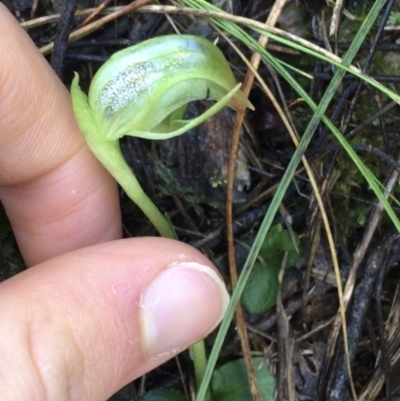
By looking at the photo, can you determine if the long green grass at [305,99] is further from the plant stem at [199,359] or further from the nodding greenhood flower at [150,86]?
the nodding greenhood flower at [150,86]

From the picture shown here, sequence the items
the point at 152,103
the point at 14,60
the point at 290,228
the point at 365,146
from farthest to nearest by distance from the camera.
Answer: the point at 290,228 < the point at 365,146 < the point at 14,60 < the point at 152,103

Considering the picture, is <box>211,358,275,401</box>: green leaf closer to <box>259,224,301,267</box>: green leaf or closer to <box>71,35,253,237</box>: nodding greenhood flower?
<box>259,224,301,267</box>: green leaf

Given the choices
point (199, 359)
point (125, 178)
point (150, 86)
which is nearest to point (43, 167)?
point (125, 178)

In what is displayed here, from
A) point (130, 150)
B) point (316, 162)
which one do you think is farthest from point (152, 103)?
point (316, 162)

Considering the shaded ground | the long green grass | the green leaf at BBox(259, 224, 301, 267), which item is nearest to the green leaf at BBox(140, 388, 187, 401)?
the shaded ground

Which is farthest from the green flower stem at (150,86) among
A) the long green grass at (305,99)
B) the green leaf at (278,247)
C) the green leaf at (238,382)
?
the green leaf at (238,382)

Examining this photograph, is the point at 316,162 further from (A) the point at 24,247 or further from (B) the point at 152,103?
(A) the point at 24,247
